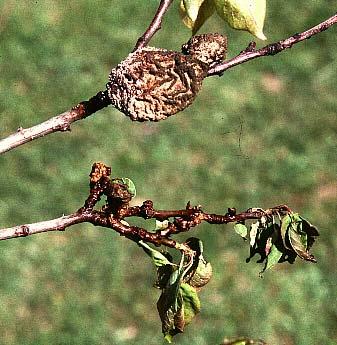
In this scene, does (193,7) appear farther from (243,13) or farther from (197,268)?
(197,268)

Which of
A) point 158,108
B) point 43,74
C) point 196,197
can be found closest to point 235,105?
point 196,197

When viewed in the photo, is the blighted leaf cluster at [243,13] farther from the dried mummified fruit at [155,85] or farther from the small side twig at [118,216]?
the small side twig at [118,216]

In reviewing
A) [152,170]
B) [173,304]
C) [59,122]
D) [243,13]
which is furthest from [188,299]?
[152,170]

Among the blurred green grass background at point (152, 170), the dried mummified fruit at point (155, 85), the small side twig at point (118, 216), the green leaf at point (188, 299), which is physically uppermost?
the blurred green grass background at point (152, 170)

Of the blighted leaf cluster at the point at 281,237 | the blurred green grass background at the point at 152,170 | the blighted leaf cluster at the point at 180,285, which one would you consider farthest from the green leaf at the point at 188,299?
the blurred green grass background at the point at 152,170

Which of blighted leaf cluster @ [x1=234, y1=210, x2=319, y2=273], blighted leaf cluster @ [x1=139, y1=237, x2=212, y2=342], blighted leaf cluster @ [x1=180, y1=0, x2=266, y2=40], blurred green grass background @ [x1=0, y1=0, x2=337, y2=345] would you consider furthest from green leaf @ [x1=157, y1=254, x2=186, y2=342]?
blurred green grass background @ [x1=0, y1=0, x2=337, y2=345]

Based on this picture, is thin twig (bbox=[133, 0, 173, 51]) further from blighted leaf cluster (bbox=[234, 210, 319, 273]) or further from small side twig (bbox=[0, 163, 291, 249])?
blighted leaf cluster (bbox=[234, 210, 319, 273])
